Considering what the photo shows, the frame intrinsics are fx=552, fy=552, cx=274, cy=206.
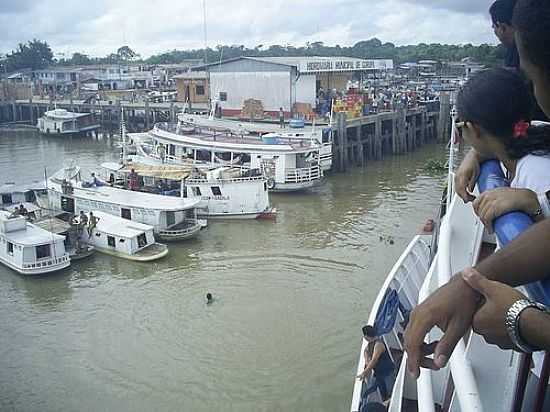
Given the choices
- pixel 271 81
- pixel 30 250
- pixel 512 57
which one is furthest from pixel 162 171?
pixel 512 57

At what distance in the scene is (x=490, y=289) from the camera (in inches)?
45.9

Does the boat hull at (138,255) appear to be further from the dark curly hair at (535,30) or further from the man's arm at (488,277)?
the dark curly hair at (535,30)

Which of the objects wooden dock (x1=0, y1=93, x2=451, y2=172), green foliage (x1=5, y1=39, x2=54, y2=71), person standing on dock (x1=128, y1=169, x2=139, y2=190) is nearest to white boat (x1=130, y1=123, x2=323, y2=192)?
person standing on dock (x1=128, y1=169, x2=139, y2=190)

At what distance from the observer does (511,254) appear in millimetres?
1238

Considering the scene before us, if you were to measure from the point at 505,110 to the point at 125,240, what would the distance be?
13.3m

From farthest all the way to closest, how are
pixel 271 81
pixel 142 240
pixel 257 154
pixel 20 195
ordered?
pixel 271 81, pixel 257 154, pixel 20 195, pixel 142 240

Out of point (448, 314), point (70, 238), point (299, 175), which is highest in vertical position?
point (448, 314)

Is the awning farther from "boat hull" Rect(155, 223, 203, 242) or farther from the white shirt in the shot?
the white shirt

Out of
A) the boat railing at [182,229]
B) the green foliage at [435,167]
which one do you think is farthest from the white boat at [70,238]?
the green foliage at [435,167]

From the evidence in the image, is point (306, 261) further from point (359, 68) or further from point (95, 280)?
point (359, 68)

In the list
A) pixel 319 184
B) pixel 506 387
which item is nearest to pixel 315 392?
pixel 506 387

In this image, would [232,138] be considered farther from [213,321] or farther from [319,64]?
[213,321]

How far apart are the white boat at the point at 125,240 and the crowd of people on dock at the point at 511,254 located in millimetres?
12852

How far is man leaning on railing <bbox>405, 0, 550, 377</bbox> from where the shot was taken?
1131mm
